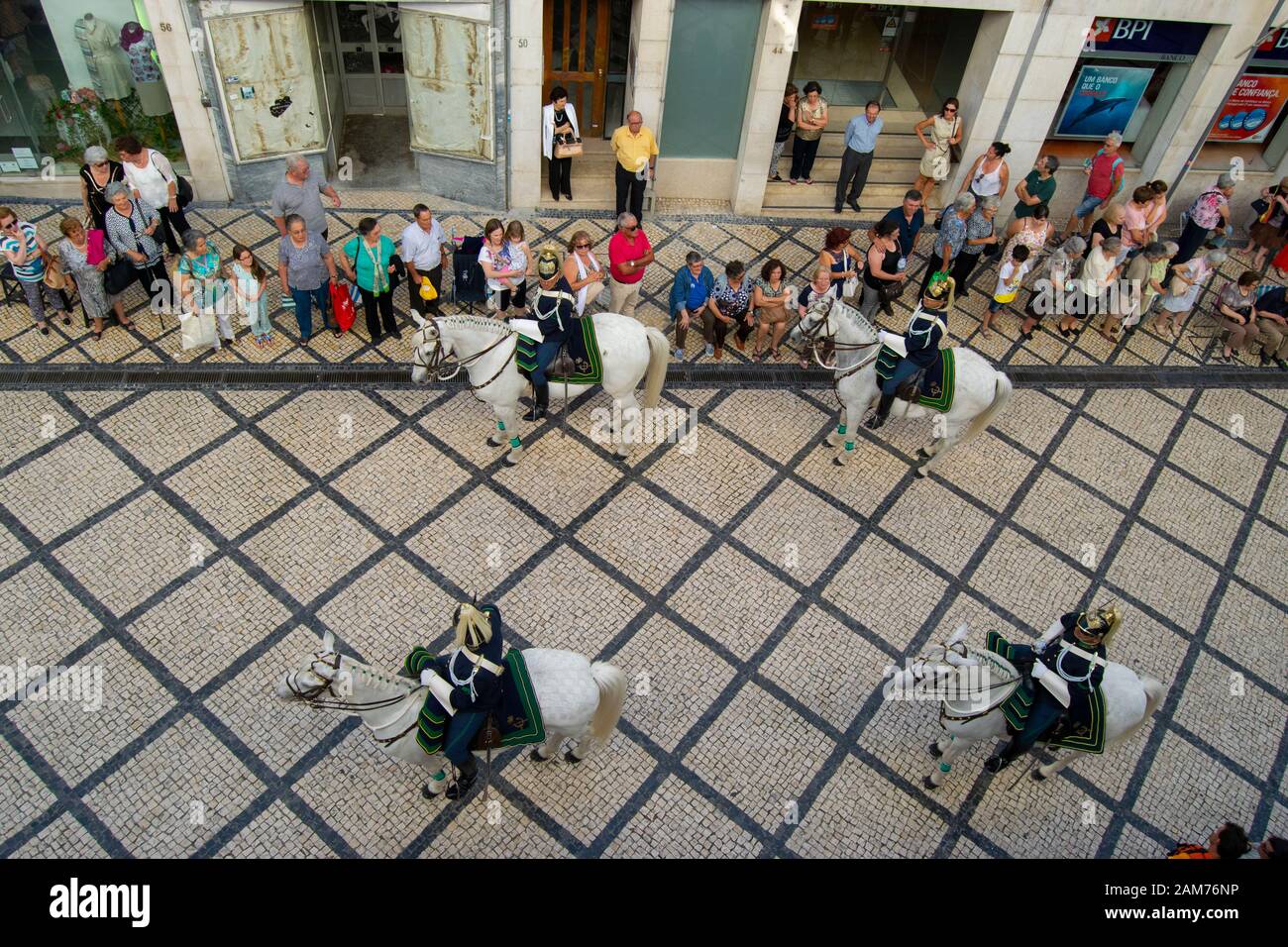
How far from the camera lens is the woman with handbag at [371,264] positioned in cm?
1021

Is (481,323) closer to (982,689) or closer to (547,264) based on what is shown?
(547,264)

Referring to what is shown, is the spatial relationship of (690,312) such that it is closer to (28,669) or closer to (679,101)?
(679,101)

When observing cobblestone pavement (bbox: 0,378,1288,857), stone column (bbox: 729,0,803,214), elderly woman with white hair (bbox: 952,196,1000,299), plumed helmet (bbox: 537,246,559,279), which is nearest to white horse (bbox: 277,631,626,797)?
cobblestone pavement (bbox: 0,378,1288,857)

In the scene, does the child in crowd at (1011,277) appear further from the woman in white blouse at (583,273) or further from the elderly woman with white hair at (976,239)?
the woman in white blouse at (583,273)

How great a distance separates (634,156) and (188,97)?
5867 mm

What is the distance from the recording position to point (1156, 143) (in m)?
14.2

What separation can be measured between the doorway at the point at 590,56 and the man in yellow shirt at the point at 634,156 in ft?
5.66

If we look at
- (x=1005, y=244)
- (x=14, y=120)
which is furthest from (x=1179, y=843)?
(x=14, y=120)

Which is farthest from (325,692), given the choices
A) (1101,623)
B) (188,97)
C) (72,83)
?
(72,83)

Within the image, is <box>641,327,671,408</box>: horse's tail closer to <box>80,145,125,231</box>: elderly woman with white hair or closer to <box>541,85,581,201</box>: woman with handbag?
<box>541,85,581,201</box>: woman with handbag

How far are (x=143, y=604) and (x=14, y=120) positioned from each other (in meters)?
8.02

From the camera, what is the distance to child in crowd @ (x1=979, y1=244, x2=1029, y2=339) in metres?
11.6

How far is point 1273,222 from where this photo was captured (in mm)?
13711

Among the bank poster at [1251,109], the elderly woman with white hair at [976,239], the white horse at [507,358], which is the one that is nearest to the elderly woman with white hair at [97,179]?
the white horse at [507,358]
